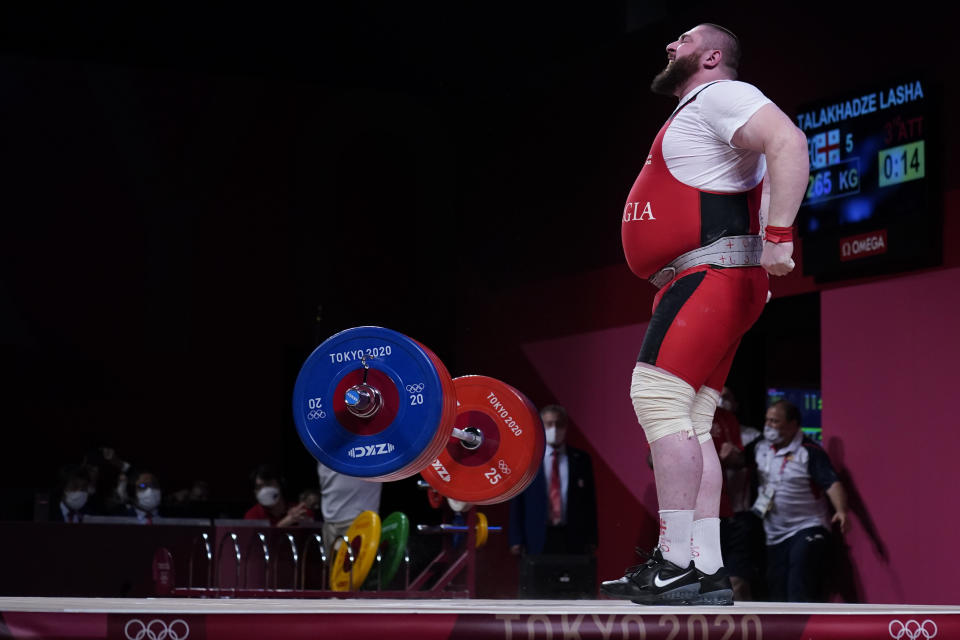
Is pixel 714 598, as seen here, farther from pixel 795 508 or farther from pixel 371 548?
pixel 795 508

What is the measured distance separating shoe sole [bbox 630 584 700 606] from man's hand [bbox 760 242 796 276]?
2.50 ft

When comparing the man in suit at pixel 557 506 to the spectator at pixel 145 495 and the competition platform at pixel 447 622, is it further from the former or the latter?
the competition platform at pixel 447 622

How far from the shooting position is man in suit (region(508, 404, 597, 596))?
8.43m

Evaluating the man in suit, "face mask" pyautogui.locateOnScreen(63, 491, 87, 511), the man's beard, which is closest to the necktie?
the man in suit

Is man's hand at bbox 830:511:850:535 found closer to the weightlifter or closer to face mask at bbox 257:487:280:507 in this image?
face mask at bbox 257:487:280:507

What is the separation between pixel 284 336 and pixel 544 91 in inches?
149

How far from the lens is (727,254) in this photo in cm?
302

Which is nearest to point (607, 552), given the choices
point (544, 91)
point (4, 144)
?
point (544, 91)

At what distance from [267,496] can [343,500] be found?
186 centimetres

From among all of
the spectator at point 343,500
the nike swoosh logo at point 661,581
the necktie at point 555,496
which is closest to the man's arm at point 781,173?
the nike swoosh logo at point 661,581

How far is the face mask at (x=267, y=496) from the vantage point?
31.3ft

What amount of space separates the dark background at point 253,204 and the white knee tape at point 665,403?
7.64 meters

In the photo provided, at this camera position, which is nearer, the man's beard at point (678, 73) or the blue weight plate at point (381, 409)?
the man's beard at point (678, 73)

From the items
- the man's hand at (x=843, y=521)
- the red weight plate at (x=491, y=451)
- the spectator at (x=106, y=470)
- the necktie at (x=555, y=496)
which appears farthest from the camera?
the spectator at (x=106, y=470)
